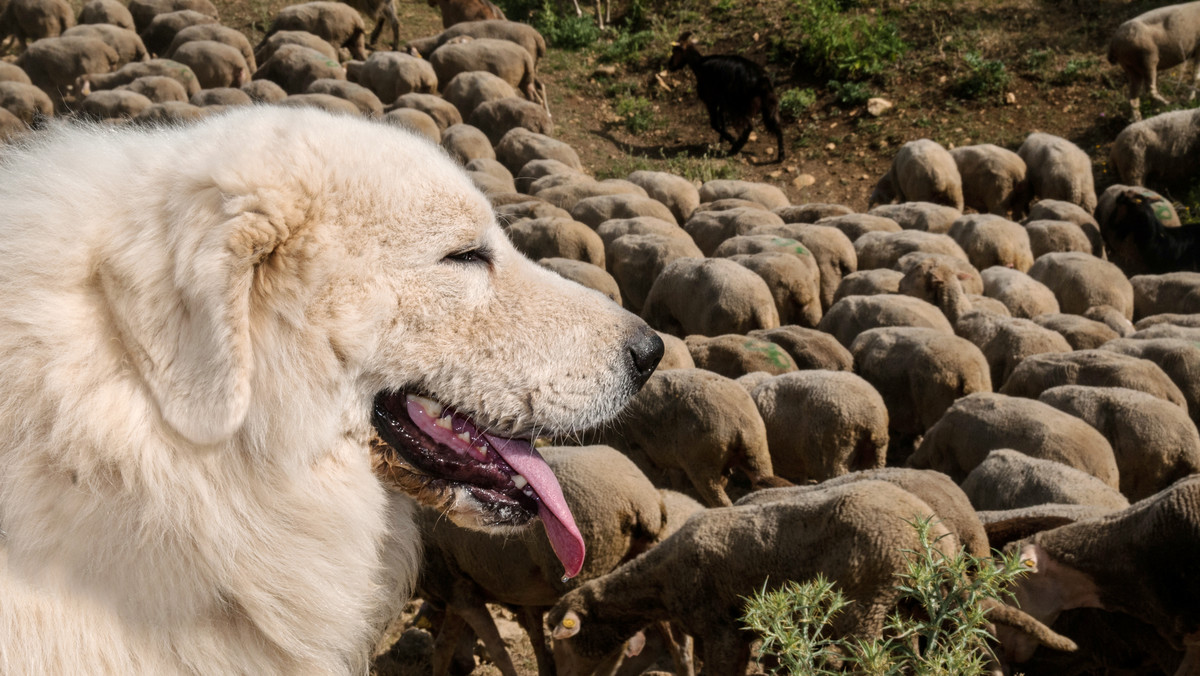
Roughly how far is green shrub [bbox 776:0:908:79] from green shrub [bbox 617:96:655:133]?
4011 millimetres

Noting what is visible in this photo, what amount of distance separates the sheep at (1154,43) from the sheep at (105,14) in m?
23.3

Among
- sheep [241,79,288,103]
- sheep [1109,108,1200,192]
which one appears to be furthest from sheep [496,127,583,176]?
sheep [1109,108,1200,192]

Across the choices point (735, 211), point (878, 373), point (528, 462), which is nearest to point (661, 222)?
point (735, 211)

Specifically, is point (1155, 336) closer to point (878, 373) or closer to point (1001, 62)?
point (878, 373)

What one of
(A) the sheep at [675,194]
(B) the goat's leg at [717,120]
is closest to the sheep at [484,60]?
(B) the goat's leg at [717,120]

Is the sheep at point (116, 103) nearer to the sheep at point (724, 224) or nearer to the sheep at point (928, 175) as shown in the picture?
the sheep at point (724, 224)

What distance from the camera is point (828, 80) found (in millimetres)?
20844

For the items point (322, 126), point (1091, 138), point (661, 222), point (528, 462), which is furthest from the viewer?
point (1091, 138)

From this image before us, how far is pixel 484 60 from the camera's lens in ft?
68.6

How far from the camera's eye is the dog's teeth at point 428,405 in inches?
78.6

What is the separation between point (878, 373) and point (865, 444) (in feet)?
5.02

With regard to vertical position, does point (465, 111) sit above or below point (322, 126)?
below

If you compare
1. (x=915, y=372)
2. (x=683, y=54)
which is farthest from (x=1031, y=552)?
(x=683, y=54)

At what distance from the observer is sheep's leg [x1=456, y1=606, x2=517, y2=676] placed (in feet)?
18.0
